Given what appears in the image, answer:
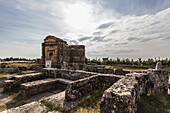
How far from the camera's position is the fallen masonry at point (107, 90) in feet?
6.77

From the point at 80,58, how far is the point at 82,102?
18025 millimetres

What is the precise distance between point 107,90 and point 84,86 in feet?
6.12

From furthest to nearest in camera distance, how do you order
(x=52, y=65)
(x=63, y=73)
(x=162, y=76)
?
1. (x=52, y=65)
2. (x=63, y=73)
3. (x=162, y=76)

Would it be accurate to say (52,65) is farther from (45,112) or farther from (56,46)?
(45,112)

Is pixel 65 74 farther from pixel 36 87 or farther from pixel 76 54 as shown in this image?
pixel 76 54

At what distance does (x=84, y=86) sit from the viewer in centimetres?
398

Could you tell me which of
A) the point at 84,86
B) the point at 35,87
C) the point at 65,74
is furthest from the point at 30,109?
the point at 65,74

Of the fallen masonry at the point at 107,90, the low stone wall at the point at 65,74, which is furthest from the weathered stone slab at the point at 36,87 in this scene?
the low stone wall at the point at 65,74

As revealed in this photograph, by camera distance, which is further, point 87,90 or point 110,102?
point 87,90

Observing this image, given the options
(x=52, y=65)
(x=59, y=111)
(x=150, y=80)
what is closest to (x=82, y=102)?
(x=59, y=111)

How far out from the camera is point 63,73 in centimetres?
706

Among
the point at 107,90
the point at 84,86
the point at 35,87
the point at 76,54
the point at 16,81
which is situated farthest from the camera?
the point at 76,54

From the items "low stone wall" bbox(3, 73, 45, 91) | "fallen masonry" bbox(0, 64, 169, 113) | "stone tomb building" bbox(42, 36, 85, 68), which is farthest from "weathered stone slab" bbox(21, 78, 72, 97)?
"stone tomb building" bbox(42, 36, 85, 68)

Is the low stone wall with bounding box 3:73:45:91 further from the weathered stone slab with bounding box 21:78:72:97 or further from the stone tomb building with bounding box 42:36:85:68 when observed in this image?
the stone tomb building with bounding box 42:36:85:68
